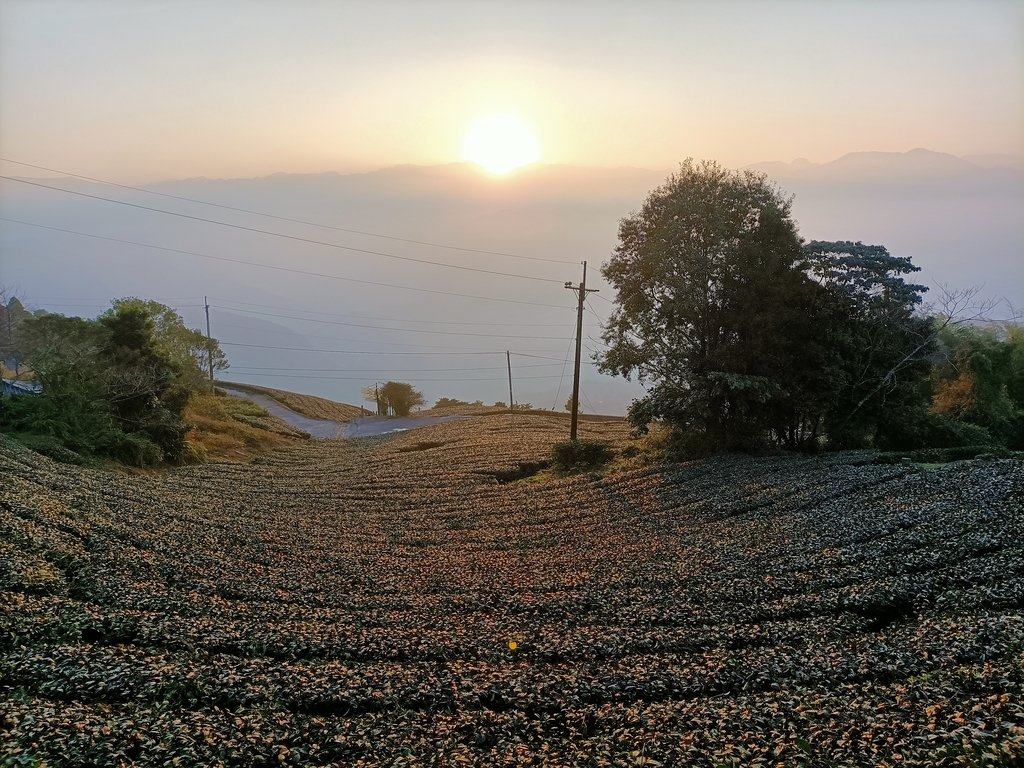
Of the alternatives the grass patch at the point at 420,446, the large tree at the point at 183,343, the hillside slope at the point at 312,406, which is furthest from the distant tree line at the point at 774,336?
the hillside slope at the point at 312,406

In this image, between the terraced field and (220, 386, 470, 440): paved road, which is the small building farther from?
(220, 386, 470, 440): paved road

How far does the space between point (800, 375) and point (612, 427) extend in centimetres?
2419

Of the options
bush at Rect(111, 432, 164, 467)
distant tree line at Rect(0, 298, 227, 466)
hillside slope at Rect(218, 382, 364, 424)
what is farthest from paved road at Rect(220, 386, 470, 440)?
bush at Rect(111, 432, 164, 467)

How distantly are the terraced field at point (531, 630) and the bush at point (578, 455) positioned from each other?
10.3 metres

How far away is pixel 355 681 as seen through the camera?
927cm

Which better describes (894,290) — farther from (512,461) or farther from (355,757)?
(355,757)

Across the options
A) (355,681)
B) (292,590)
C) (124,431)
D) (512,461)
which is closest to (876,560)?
(355,681)

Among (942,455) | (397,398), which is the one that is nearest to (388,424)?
(397,398)

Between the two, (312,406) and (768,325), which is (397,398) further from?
(768,325)

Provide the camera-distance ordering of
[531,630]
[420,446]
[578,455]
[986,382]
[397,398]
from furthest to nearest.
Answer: [397,398], [420,446], [986,382], [578,455], [531,630]

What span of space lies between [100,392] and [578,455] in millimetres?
22748

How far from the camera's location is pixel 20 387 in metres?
34.3

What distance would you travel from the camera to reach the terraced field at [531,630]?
747cm

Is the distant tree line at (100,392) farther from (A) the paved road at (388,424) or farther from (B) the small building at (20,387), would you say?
(A) the paved road at (388,424)
